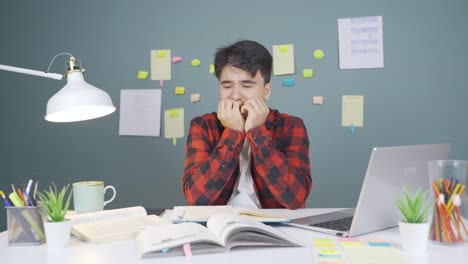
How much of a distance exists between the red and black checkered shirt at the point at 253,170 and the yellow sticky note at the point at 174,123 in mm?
743

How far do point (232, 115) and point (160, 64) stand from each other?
39.0 inches

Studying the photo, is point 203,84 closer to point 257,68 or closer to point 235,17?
point 235,17

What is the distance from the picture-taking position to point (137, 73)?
247 cm

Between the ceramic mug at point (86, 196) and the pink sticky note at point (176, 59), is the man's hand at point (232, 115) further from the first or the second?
the pink sticky note at point (176, 59)

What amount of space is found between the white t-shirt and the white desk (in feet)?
1.90

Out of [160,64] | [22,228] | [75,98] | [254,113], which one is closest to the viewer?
[22,228]

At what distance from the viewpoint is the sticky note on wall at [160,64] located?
2438 mm

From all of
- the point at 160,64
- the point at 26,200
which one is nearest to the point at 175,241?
the point at 26,200

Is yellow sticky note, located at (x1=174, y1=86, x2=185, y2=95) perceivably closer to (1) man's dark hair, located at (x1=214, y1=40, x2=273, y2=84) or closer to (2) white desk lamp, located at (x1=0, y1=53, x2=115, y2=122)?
(1) man's dark hair, located at (x1=214, y1=40, x2=273, y2=84)

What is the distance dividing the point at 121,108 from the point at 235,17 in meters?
0.77

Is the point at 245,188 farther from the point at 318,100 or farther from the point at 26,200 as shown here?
the point at 318,100

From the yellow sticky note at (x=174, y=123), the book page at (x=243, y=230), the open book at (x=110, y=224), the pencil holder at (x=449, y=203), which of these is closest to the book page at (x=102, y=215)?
the open book at (x=110, y=224)

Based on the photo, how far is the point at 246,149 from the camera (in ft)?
5.59

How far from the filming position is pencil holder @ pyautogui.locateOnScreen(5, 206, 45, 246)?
96 centimetres
